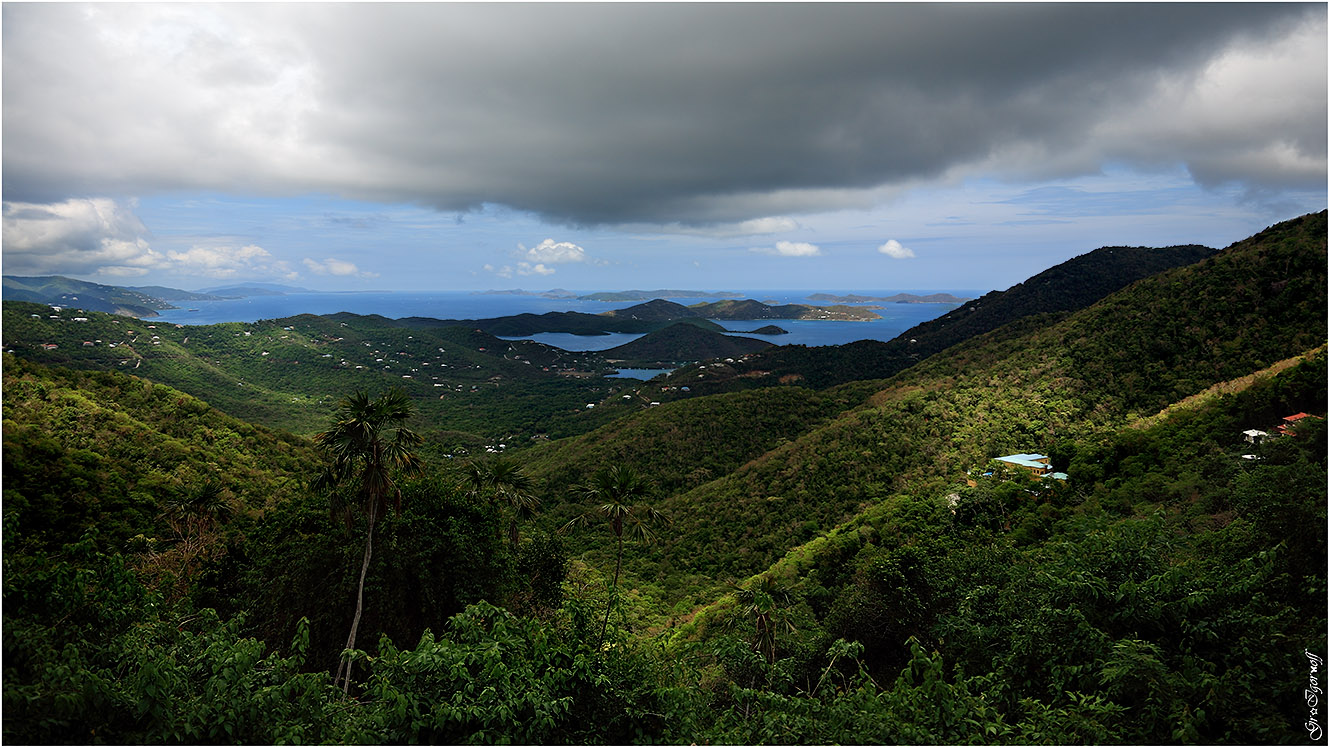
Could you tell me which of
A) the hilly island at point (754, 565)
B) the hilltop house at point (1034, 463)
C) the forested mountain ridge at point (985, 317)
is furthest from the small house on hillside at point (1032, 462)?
the forested mountain ridge at point (985, 317)

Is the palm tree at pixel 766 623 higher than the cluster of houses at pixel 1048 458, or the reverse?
the cluster of houses at pixel 1048 458

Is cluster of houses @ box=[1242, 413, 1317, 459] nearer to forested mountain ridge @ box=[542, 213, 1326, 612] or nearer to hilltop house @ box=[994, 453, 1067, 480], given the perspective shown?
hilltop house @ box=[994, 453, 1067, 480]

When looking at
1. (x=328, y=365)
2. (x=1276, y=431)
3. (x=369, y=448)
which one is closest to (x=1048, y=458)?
(x=1276, y=431)

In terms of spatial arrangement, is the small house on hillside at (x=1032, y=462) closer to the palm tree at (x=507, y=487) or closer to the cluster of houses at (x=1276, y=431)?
the cluster of houses at (x=1276, y=431)

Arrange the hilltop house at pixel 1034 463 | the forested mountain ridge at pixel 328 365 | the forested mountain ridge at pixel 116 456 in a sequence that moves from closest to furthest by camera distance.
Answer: the forested mountain ridge at pixel 116 456, the hilltop house at pixel 1034 463, the forested mountain ridge at pixel 328 365

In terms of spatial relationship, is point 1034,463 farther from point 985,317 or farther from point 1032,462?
point 985,317
